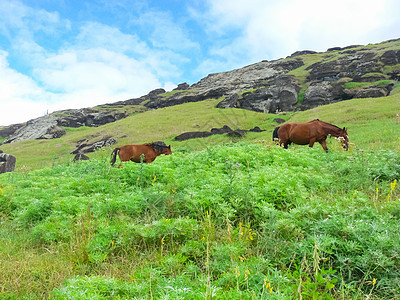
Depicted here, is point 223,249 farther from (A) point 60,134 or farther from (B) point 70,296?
(A) point 60,134

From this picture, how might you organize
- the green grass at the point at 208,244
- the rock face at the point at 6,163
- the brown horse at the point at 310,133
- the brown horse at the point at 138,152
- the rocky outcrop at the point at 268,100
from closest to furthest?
the green grass at the point at 208,244 < the brown horse at the point at 138,152 < the brown horse at the point at 310,133 < the rock face at the point at 6,163 < the rocky outcrop at the point at 268,100

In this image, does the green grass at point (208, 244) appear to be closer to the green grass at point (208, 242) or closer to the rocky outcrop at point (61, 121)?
the green grass at point (208, 242)

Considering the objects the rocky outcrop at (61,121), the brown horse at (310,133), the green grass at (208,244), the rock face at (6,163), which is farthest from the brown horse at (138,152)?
the rocky outcrop at (61,121)

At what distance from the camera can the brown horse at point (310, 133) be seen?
13.1 meters

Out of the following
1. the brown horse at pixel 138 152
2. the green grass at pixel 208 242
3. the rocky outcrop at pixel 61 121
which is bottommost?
the green grass at pixel 208 242

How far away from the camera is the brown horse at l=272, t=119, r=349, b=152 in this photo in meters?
13.1

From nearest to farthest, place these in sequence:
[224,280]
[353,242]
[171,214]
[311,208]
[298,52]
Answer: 1. [224,280]
2. [353,242]
3. [311,208]
4. [171,214]
5. [298,52]

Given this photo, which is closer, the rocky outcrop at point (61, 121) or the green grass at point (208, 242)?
the green grass at point (208, 242)

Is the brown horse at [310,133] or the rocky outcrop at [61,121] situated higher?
the rocky outcrop at [61,121]

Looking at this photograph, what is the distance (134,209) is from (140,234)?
1.32 m

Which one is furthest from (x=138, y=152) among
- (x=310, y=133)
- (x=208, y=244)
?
(x=310, y=133)

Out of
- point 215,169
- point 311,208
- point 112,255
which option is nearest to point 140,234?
point 112,255

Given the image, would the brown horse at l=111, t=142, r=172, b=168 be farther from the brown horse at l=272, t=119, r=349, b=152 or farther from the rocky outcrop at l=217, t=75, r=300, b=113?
the rocky outcrop at l=217, t=75, r=300, b=113

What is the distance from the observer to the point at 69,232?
404 cm
